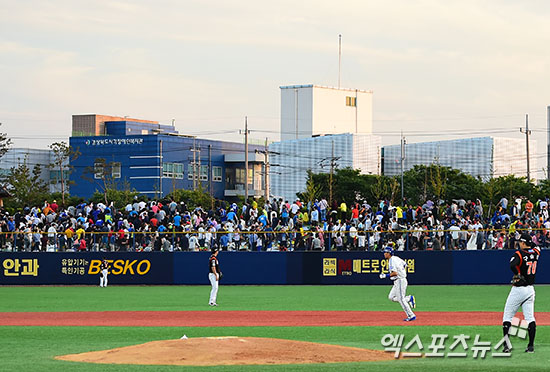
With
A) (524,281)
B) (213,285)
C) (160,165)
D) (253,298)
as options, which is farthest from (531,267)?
(160,165)

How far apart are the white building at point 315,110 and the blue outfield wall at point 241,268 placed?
88009 millimetres

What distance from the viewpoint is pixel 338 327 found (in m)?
20.1

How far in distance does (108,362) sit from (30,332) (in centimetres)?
688

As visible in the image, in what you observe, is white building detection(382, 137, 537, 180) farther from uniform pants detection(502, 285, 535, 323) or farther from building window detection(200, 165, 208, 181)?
uniform pants detection(502, 285, 535, 323)

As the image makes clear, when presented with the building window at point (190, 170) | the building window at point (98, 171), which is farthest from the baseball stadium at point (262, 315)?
the building window at point (190, 170)

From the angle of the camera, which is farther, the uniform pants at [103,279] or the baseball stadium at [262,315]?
the uniform pants at [103,279]

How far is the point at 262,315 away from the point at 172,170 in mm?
91175

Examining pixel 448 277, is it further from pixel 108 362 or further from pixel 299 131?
pixel 299 131

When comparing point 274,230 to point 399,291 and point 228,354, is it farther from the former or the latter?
point 228,354

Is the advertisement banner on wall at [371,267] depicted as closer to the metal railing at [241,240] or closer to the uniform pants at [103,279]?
the metal railing at [241,240]

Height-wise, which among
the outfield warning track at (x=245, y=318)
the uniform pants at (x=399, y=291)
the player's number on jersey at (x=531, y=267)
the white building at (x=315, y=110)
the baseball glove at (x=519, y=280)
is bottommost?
the outfield warning track at (x=245, y=318)

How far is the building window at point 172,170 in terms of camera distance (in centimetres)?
11244

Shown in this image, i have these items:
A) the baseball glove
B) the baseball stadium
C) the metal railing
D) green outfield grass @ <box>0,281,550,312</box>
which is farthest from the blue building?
the baseball glove

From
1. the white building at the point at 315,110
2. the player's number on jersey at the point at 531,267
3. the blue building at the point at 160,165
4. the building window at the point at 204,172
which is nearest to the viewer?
the player's number on jersey at the point at 531,267
